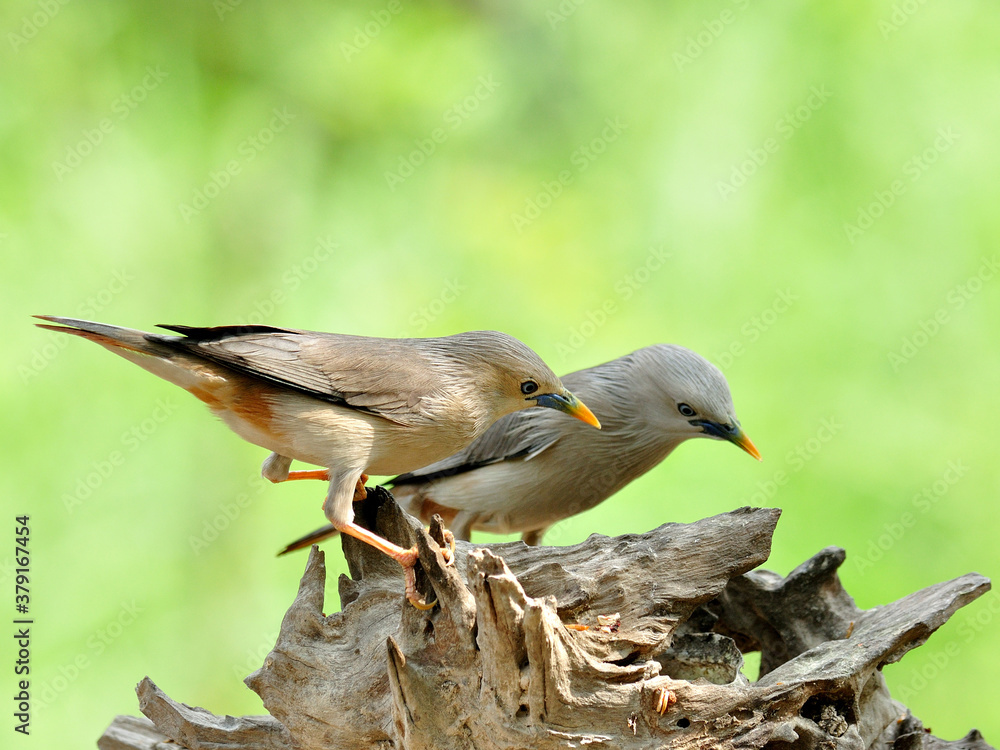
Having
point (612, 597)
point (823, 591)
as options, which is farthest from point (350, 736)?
point (823, 591)

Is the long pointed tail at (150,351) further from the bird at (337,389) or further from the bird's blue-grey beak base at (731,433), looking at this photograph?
the bird's blue-grey beak base at (731,433)

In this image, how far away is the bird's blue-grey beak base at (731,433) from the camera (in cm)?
233

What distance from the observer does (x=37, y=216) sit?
11.6ft

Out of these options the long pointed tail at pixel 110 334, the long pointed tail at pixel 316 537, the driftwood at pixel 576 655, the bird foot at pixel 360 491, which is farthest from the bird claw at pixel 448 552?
the long pointed tail at pixel 316 537

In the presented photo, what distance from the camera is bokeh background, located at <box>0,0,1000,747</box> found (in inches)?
140

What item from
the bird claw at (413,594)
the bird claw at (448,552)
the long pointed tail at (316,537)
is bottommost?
the bird claw at (413,594)

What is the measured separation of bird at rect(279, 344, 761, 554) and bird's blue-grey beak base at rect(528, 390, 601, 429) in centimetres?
39

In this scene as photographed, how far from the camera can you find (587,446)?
8.25 ft

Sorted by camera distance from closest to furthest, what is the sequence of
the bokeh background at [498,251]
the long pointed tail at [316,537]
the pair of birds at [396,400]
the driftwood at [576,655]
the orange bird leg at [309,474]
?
the driftwood at [576,655] < the pair of birds at [396,400] < the orange bird leg at [309,474] < the long pointed tail at [316,537] < the bokeh background at [498,251]

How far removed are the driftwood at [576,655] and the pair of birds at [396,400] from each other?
0.12 m

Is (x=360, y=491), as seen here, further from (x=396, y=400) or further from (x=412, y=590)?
(x=412, y=590)

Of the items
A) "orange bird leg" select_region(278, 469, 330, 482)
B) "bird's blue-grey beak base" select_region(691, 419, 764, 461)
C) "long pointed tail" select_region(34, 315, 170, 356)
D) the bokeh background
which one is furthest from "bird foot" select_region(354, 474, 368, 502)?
the bokeh background

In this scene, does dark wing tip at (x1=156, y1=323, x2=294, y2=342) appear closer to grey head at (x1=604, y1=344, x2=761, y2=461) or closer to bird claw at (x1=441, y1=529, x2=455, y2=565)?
bird claw at (x1=441, y1=529, x2=455, y2=565)

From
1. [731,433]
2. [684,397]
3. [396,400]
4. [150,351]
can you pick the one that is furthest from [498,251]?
[150,351]
